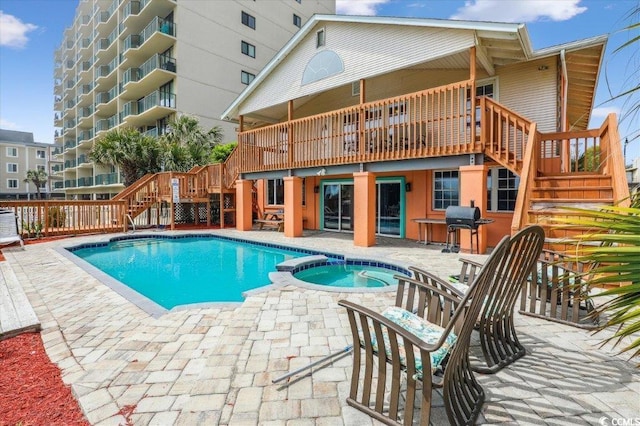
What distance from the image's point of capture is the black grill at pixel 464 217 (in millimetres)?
7282

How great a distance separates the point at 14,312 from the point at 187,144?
16635 mm

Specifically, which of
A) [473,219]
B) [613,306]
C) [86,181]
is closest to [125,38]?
[86,181]

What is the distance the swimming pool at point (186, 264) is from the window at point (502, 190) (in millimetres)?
5676

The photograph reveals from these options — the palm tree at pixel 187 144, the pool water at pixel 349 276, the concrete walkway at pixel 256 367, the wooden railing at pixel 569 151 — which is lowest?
the pool water at pixel 349 276

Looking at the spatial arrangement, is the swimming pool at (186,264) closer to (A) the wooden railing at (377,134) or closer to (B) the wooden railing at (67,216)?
(B) the wooden railing at (67,216)

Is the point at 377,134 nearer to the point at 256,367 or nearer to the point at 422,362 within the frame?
the point at 256,367

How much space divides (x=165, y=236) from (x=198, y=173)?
4030 millimetres

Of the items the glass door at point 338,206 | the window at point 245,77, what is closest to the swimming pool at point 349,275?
the glass door at point 338,206

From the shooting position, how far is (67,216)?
12.5 m

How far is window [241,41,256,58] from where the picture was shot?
25.1 metres

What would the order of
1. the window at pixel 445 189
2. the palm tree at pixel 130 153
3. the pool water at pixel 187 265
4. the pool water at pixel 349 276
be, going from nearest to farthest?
the pool water at pixel 187 265
the pool water at pixel 349 276
the window at pixel 445 189
the palm tree at pixel 130 153

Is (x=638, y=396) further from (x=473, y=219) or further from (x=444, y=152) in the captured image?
(x=444, y=152)

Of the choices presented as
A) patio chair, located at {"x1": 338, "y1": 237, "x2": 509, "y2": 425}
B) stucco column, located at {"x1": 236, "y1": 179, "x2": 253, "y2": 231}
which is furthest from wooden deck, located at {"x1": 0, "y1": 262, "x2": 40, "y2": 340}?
stucco column, located at {"x1": 236, "y1": 179, "x2": 253, "y2": 231}

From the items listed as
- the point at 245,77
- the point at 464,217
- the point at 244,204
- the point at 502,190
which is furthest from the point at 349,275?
the point at 245,77
